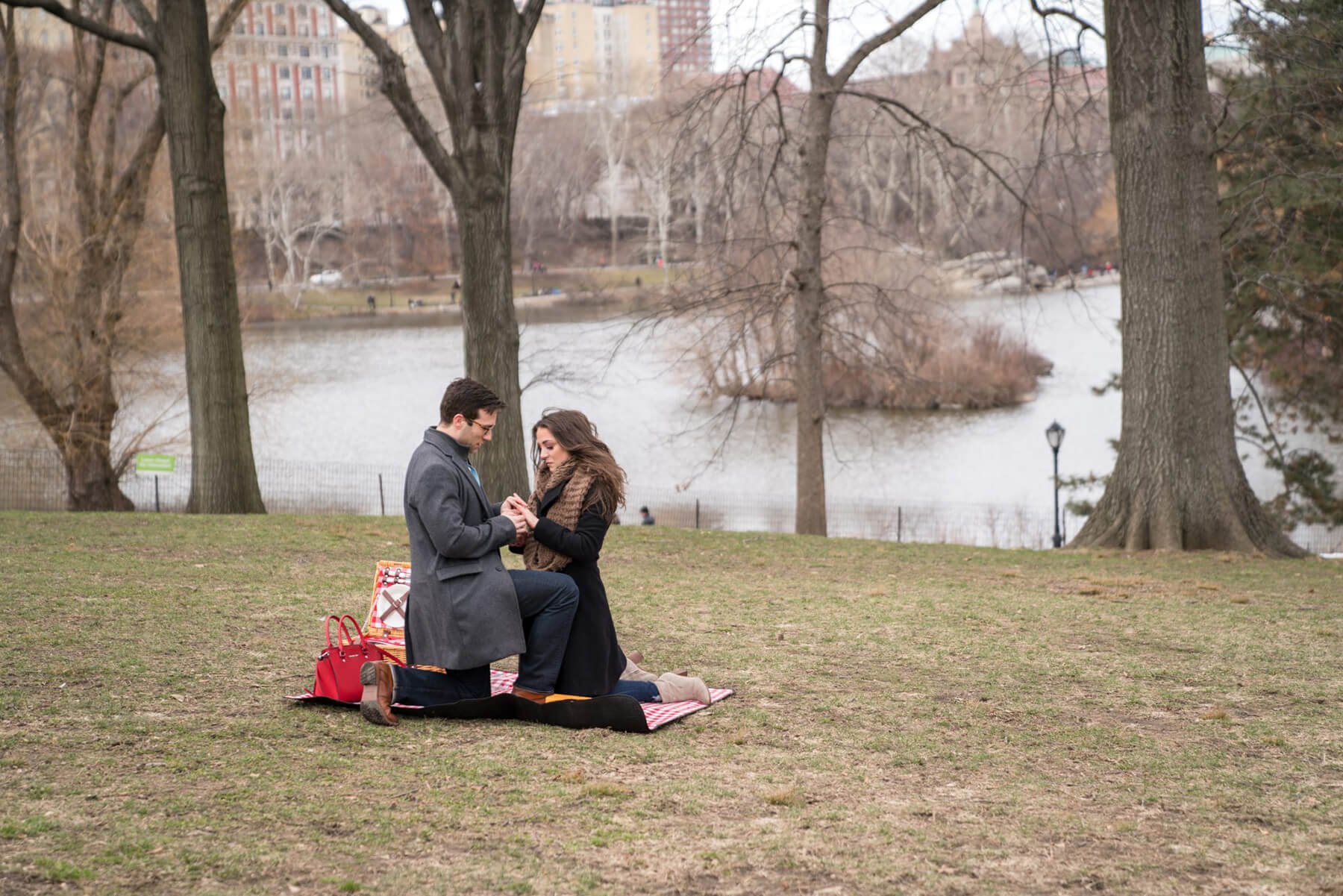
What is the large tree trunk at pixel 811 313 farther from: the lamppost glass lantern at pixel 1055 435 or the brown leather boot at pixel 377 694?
the brown leather boot at pixel 377 694

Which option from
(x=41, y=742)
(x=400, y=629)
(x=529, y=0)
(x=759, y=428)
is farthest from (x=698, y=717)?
(x=759, y=428)

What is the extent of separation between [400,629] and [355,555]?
3882 millimetres

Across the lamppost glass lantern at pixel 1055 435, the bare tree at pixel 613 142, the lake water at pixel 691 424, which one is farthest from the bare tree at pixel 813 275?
the bare tree at pixel 613 142

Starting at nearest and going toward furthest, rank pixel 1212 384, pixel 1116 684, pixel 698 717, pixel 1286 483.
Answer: pixel 698 717, pixel 1116 684, pixel 1212 384, pixel 1286 483

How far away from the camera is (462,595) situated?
16.9 ft

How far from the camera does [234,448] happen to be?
46.1ft

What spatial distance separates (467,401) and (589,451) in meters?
0.57

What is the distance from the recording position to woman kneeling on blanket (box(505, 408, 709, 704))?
5379mm

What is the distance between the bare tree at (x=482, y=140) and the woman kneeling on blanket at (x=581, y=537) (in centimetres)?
747

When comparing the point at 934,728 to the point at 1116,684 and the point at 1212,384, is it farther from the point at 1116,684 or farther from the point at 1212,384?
the point at 1212,384

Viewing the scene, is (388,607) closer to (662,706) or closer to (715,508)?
(662,706)

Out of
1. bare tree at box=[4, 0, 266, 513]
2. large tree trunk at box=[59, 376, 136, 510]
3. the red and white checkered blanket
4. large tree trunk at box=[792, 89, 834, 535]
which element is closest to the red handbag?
the red and white checkered blanket

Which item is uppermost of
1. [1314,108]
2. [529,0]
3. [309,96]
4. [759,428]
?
[309,96]

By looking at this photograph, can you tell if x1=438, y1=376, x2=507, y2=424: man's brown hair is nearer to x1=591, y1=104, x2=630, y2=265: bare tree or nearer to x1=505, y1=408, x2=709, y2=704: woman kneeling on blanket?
x1=505, y1=408, x2=709, y2=704: woman kneeling on blanket
